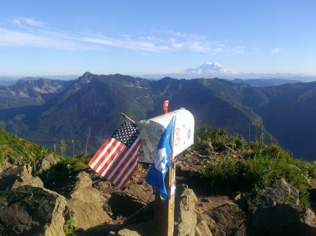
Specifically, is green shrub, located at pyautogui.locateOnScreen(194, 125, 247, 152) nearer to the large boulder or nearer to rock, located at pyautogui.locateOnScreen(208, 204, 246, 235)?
rock, located at pyautogui.locateOnScreen(208, 204, 246, 235)

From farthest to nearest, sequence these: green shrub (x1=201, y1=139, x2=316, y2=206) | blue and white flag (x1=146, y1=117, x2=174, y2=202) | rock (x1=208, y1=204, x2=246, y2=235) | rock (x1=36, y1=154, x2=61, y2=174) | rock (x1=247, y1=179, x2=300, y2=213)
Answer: rock (x1=36, y1=154, x2=61, y2=174), green shrub (x1=201, y1=139, x2=316, y2=206), rock (x1=247, y1=179, x2=300, y2=213), rock (x1=208, y1=204, x2=246, y2=235), blue and white flag (x1=146, y1=117, x2=174, y2=202)

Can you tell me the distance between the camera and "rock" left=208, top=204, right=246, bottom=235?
6254 mm

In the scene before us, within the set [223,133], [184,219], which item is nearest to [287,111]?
[223,133]

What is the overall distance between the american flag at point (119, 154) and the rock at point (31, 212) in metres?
1.09

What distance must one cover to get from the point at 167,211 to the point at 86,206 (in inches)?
105

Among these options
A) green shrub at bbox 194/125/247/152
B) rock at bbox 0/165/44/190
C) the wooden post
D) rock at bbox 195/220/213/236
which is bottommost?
green shrub at bbox 194/125/247/152

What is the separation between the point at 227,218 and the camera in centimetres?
662

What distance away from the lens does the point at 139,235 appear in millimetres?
4820

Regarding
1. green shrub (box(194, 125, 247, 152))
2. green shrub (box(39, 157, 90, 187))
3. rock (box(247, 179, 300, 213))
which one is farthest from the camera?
green shrub (box(194, 125, 247, 152))

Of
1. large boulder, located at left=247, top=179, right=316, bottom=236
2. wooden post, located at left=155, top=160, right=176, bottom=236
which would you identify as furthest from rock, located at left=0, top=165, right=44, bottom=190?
large boulder, located at left=247, top=179, right=316, bottom=236

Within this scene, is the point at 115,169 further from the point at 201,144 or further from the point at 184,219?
the point at 201,144

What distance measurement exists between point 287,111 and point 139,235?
603 feet

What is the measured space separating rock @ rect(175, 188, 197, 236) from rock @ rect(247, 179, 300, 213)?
2446mm

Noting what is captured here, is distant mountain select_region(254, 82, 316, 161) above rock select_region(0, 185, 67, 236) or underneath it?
underneath
